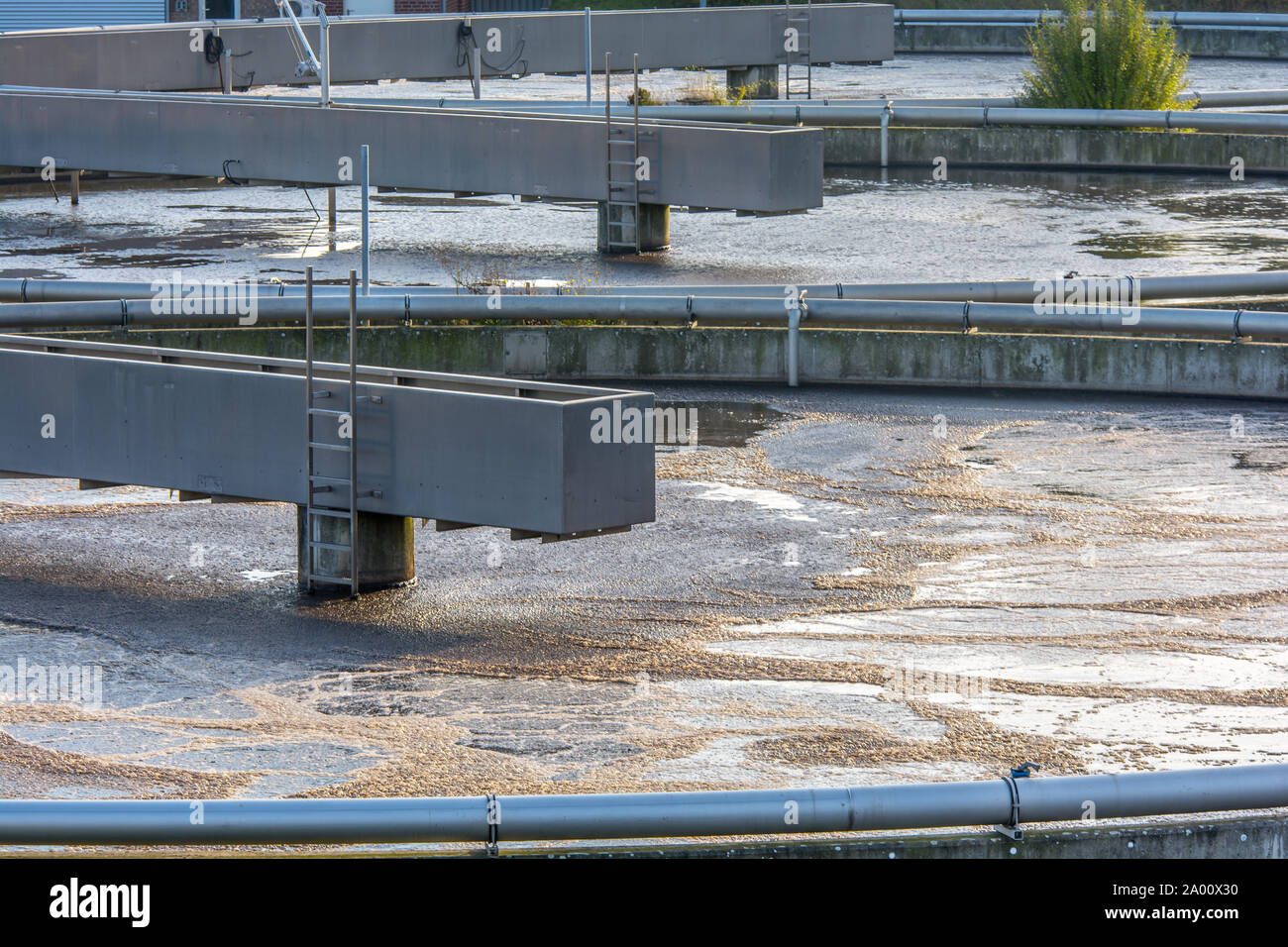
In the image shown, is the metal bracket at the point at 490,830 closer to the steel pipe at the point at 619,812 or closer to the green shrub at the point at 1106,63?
the steel pipe at the point at 619,812

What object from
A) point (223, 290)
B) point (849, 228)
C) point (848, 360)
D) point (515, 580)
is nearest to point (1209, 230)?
point (849, 228)

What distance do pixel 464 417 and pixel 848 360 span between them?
23.9ft

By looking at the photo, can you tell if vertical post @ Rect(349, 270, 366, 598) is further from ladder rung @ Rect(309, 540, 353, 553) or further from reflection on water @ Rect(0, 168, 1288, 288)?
reflection on water @ Rect(0, 168, 1288, 288)

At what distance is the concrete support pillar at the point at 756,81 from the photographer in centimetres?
3603

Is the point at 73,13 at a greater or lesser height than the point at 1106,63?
greater

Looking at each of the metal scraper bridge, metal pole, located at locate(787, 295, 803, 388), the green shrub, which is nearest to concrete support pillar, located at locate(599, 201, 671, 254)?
metal pole, located at locate(787, 295, 803, 388)

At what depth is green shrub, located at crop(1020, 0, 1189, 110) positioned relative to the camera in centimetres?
3022

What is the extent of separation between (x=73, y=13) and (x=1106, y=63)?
24.0 m

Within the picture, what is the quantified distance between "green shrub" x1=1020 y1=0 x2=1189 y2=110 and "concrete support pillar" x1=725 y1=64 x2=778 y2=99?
6.30 m

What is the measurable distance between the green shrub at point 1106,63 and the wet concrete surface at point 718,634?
16.1 metres

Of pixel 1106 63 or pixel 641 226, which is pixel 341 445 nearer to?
pixel 641 226

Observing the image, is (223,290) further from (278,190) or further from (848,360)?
(278,190)

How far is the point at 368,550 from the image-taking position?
39.1 ft

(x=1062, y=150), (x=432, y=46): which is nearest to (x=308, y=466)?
(x=1062, y=150)
